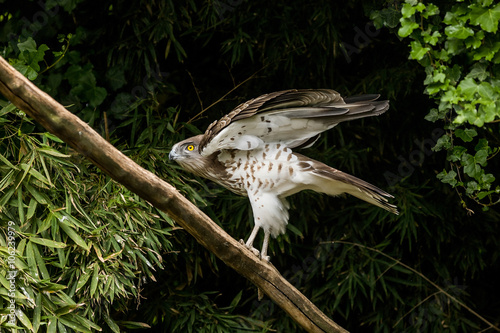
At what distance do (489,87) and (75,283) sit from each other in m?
1.81

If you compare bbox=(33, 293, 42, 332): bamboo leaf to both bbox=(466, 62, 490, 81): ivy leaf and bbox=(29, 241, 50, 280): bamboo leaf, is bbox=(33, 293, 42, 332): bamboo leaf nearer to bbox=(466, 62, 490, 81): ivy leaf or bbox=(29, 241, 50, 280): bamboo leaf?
bbox=(29, 241, 50, 280): bamboo leaf

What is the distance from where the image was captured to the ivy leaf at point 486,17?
7.36 feet

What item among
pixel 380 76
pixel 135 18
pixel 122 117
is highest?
pixel 135 18

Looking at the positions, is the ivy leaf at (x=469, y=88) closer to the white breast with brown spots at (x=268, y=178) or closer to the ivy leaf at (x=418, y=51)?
the ivy leaf at (x=418, y=51)


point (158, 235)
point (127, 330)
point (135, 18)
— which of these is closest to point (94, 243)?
point (158, 235)

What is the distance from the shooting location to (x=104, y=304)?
274 centimetres

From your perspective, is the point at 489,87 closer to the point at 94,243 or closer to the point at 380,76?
the point at 380,76

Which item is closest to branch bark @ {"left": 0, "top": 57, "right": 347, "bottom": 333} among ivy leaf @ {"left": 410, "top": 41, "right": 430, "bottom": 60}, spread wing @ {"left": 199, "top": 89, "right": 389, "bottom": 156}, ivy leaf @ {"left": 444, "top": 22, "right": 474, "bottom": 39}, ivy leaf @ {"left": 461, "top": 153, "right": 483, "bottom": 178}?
spread wing @ {"left": 199, "top": 89, "right": 389, "bottom": 156}

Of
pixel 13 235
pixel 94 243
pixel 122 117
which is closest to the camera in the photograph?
pixel 13 235

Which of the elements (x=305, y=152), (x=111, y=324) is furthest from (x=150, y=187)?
(x=305, y=152)

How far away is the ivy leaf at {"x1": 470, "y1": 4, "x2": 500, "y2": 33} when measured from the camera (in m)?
2.24

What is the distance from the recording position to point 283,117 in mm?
2416

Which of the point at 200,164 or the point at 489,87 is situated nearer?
the point at 489,87

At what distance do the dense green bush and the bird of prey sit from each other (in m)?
0.58
